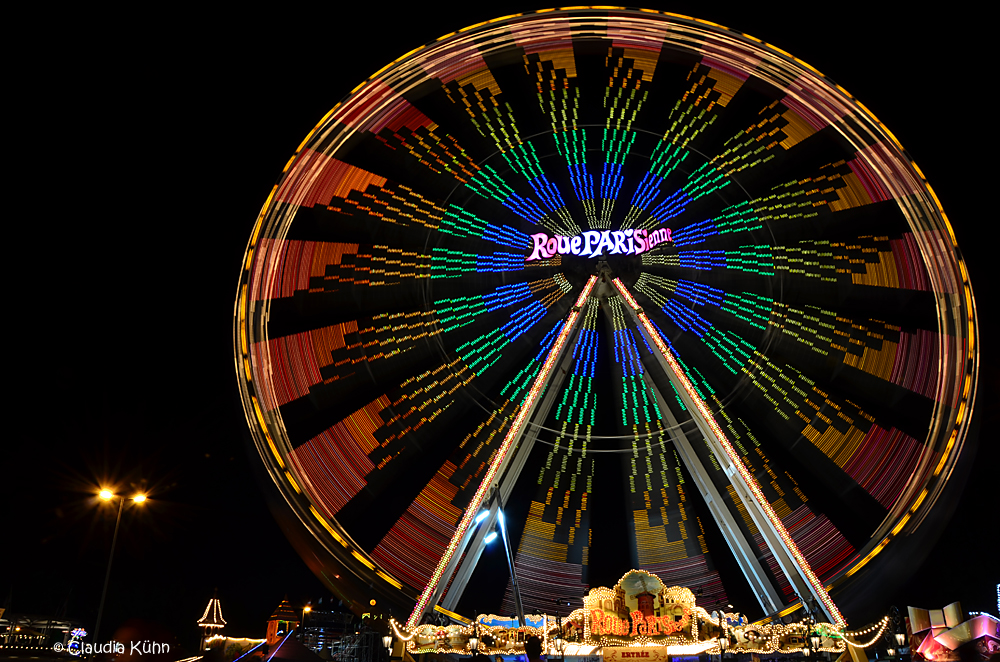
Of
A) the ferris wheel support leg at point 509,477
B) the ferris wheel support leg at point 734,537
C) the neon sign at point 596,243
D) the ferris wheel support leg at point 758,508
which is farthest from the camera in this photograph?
the neon sign at point 596,243

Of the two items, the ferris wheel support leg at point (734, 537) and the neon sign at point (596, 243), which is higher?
the neon sign at point (596, 243)

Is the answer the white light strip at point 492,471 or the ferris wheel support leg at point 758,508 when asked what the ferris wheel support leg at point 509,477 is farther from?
the ferris wheel support leg at point 758,508

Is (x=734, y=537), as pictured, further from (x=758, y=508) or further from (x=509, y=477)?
(x=509, y=477)

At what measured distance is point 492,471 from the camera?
352 inches

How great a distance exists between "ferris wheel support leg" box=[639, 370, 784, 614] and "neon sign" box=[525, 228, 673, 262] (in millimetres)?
1199

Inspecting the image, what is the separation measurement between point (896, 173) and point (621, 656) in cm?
722

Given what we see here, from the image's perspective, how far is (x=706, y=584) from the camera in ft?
33.1

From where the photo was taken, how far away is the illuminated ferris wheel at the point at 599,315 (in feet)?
29.3

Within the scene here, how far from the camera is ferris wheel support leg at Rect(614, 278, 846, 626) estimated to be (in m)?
7.99

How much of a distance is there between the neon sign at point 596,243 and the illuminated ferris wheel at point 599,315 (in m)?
0.04

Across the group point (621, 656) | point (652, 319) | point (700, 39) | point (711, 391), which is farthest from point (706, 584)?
point (700, 39)

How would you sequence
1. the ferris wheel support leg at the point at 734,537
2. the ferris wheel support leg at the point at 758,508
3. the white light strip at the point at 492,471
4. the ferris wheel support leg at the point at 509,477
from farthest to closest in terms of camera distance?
1. the ferris wheel support leg at the point at 509,477
2. the ferris wheel support leg at the point at 734,537
3. the white light strip at the point at 492,471
4. the ferris wheel support leg at the point at 758,508

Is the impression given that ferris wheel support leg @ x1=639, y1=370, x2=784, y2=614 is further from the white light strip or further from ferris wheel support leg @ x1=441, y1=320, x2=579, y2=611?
ferris wheel support leg @ x1=441, y1=320, x2=579, y2=611

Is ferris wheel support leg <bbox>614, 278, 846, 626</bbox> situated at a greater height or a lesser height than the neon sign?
lesser
